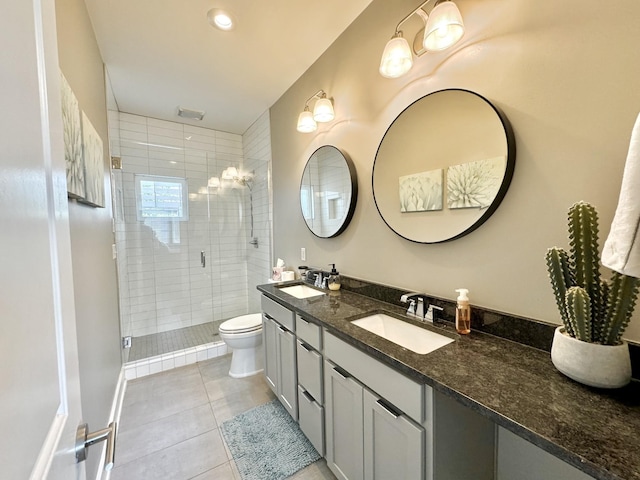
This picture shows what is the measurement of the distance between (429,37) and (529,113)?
21.6 inches

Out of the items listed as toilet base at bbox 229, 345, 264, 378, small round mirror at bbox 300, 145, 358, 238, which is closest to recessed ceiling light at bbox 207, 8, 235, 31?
small round mirror at bbox 300, 145, 358, 238

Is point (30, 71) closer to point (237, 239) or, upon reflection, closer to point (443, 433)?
point (443, 433)

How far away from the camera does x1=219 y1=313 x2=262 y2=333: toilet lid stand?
2.33 meters

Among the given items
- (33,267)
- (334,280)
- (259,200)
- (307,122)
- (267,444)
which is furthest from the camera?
(259,200)

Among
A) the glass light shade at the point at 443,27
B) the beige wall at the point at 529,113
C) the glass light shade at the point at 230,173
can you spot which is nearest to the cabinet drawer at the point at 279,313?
the beige wall at the point at 529,113

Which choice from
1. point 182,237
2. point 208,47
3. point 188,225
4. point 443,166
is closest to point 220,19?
point 208,47

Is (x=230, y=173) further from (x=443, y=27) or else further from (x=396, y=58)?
(x=443, y=27)

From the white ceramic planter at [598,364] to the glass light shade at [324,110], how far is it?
178 cm

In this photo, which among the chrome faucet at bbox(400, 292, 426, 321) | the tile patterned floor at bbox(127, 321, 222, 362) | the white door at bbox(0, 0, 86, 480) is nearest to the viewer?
the white door at bbox(0, 0, 86, 480)

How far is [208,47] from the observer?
6.36 feet

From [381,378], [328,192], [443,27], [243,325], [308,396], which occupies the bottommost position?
[308,396]

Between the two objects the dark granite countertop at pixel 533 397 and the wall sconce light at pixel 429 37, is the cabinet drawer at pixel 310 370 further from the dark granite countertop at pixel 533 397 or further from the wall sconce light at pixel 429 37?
the wall sconce light at pixel 429 37

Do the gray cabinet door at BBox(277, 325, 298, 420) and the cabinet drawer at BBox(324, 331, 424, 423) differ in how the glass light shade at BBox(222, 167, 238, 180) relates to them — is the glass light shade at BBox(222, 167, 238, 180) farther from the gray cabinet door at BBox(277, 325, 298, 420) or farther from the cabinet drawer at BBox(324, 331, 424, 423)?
the cabinet drawer at BBox(324, 331, 424, 423)

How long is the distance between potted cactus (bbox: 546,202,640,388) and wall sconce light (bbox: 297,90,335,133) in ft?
5.13
